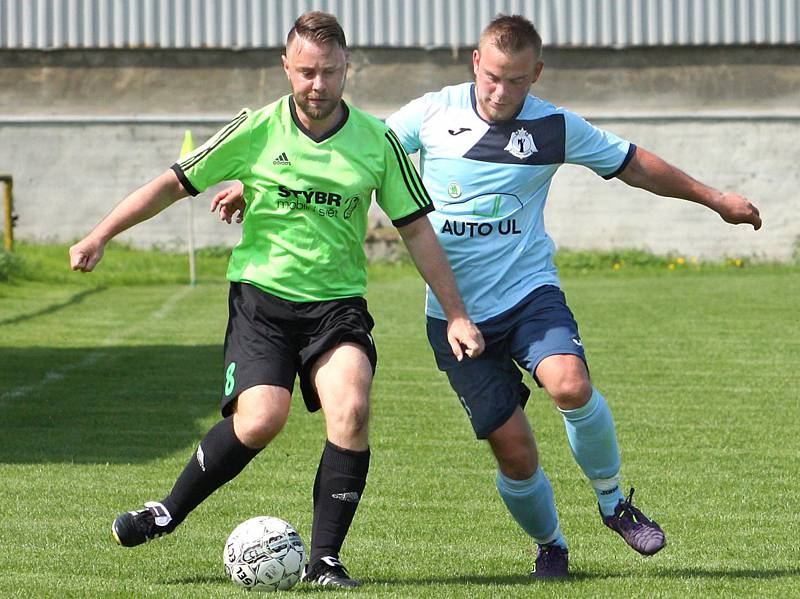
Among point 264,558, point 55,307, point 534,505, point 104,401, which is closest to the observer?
point 264,558

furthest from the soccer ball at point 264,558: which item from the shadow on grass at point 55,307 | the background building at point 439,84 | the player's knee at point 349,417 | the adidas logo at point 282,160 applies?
the background building at point 439,84

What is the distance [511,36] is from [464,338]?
1.16m

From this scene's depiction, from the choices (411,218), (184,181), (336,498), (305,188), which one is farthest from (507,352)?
(184,181)

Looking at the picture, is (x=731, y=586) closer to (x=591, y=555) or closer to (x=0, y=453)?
(x=591, y=555)

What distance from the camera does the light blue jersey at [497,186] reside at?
5.68 m

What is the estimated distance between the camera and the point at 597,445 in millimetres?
5527

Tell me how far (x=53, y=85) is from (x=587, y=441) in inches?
785

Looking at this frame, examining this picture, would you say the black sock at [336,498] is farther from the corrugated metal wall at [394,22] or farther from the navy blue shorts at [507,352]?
the corrugated metal wall at [394,22]

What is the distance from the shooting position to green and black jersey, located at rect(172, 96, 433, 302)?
17.4ft

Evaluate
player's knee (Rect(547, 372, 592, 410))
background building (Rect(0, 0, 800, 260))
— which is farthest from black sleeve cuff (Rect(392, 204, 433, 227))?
background building (Rect(0, 0, 800, 260))

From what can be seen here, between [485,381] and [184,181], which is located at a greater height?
[184,181]

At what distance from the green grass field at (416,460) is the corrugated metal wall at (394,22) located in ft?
23.9

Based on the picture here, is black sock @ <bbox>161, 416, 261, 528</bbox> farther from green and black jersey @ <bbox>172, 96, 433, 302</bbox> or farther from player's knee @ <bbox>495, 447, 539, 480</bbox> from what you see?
player's knee @ <bbox>495, 447, 539, 480</bbox>

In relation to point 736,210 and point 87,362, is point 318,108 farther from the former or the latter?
point 87,362
